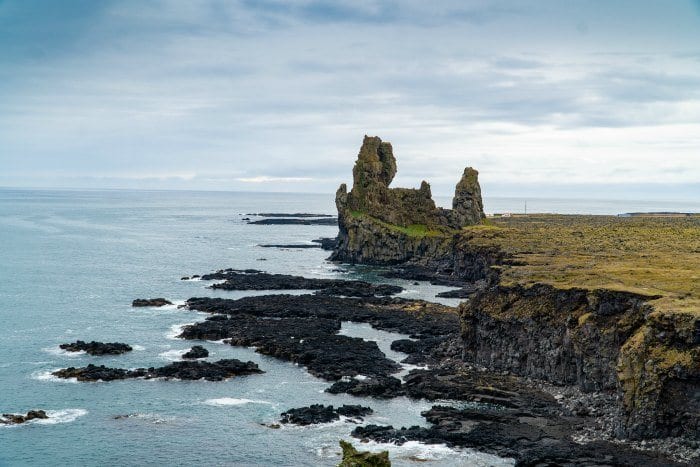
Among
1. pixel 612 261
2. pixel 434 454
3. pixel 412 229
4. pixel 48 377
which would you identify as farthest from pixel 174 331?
pixel 412 229

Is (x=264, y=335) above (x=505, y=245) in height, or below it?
below

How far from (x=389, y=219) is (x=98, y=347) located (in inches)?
4299

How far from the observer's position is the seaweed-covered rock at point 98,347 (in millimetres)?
83750

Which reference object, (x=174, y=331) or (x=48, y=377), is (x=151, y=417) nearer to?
(x=48, y=377)

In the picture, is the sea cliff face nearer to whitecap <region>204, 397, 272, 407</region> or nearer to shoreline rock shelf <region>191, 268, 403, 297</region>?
shoreline rock shelf <region>191, 268, 403, 297</region>

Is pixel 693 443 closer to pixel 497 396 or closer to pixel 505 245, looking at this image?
pixel 497 396

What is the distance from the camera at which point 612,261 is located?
91.5 meters

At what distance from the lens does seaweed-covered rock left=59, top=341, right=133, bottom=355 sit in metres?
83.8

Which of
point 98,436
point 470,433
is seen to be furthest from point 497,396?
point 98,436

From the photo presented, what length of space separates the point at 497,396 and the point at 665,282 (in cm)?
1998

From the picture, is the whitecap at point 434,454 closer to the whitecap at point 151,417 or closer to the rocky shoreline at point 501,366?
the rocky shoreline at point 501,366

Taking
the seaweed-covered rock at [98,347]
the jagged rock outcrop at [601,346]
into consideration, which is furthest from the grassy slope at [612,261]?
the seaweed-covered rock at [98,347]

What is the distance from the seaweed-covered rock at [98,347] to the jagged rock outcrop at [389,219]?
100450 mm

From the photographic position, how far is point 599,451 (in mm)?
51969
